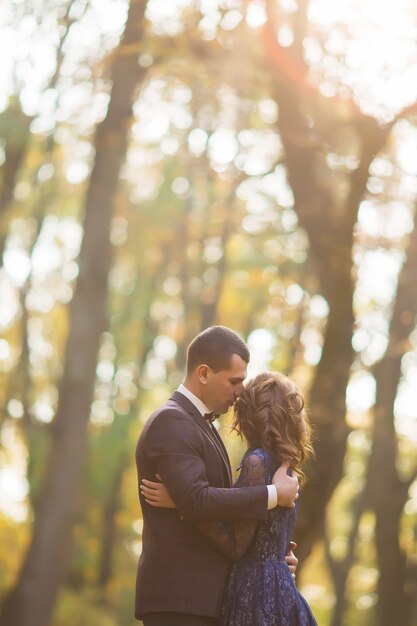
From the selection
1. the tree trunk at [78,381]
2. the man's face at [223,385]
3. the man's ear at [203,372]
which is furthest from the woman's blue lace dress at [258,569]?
the tree trunk at [78,381]

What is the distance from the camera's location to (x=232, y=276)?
1246 inches

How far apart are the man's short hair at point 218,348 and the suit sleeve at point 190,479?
308 mm

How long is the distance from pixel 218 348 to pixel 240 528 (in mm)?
878

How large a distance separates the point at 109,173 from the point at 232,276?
15.3 meters

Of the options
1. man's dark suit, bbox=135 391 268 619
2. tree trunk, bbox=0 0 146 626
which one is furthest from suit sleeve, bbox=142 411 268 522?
tree trunk, bbox=0 0 146 626

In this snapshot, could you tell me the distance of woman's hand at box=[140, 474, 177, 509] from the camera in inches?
227

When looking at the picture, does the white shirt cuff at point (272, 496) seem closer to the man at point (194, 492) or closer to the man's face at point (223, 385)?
the man at point (194, 492)

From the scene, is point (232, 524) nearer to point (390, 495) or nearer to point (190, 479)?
point (190, 479)

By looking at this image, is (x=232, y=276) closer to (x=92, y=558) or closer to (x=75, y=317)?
(x=92, y=558)

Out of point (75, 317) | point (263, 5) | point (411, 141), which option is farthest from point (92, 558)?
point (263, 5)

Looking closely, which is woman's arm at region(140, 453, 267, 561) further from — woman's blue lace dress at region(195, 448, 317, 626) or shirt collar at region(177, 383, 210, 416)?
shirt collar at region(177, 383, 210, 416)

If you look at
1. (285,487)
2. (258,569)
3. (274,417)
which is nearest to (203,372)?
(274,417)

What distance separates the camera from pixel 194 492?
560 centimetres

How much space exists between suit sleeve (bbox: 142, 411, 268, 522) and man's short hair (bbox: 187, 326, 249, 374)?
31 cm
